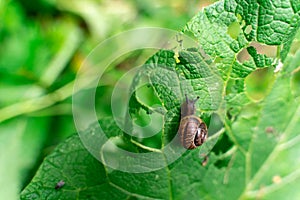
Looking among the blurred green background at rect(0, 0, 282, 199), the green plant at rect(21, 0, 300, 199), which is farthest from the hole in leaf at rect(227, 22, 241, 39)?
the blurred green background at rect(0, 0, 282, 199)

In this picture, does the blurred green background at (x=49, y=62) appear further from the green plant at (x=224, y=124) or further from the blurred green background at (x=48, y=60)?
the green plant at (x=224, y=124)

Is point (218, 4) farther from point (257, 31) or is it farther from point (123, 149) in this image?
point (123, 149)

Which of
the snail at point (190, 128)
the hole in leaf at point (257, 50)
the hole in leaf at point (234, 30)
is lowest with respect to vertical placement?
the snail at point (190, 128)

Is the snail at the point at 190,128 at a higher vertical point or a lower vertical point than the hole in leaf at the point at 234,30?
lower

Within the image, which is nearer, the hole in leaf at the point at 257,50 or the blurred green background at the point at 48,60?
the hole in leaf at the point at 257,50

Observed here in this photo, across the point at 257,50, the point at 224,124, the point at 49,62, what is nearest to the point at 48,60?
the point at 49,62

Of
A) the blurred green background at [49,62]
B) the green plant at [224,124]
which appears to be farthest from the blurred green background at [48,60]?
the green plant at [224,124]

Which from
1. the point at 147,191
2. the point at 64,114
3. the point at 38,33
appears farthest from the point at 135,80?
the point at 38,33

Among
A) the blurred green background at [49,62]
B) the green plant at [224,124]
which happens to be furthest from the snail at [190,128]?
the blurred green background at [49,62]

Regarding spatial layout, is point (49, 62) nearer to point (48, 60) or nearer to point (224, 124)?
point (48, 60)
